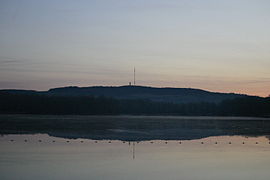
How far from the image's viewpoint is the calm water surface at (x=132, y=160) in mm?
13297

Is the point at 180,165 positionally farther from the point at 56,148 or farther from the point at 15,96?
the point at 15,96

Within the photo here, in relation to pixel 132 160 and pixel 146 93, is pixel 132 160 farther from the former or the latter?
pixel 146 93

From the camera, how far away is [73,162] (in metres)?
15.8

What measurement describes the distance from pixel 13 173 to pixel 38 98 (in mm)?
81179

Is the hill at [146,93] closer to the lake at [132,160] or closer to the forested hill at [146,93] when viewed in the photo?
the forested hill at [146,93]

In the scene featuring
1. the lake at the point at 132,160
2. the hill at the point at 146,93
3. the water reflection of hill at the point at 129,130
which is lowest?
the lake at the point at 132,160

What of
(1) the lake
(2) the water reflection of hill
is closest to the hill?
(2) the water reflection of hill

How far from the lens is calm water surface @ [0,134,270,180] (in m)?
13.3

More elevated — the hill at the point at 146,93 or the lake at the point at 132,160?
the hill at the point at 146,93

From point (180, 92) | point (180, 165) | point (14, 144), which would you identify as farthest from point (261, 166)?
point (180, 92)

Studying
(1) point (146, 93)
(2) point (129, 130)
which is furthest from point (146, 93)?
(2) point (129, 130)

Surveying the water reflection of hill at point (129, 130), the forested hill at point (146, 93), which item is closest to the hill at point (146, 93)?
the forested hill at point (146, 93)

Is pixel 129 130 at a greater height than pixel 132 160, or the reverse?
pixel 129 130

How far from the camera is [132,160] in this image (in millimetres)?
16766
